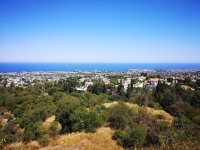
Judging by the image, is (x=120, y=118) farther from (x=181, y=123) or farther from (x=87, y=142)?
(x=87, y=142)

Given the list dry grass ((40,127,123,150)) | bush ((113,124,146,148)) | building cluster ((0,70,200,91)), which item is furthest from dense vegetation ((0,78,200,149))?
building cluster ((0,70,200,91))

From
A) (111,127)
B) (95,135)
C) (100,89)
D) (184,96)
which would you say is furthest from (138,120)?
(100,89)

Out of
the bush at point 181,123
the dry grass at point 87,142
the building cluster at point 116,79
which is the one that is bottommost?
the building cluster at point 116,79

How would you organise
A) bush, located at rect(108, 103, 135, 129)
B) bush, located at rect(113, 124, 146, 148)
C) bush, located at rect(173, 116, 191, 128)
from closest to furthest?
bush, located at rect(113, 124, 146, 148)
bush, located at rect(173, 116, 191, 128)
bush, located at rect(108, 103, 135, 129)

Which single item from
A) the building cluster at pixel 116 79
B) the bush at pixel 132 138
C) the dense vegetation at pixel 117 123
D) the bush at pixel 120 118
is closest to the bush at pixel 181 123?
the dense vegetation at pixel 117 123

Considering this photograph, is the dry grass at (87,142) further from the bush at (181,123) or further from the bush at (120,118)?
the bush at (181,123)

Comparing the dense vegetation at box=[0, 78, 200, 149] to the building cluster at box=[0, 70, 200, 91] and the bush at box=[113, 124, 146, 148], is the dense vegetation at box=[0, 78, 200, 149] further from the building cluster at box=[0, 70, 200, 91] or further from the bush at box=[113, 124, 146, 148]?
the building cluster at box=[0, 70, 200, 91]

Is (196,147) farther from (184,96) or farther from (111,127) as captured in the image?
(184,96)

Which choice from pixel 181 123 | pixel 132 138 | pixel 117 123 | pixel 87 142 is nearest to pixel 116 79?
pixel 117 123

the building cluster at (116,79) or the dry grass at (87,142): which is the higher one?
the dry grass at (87,142)
